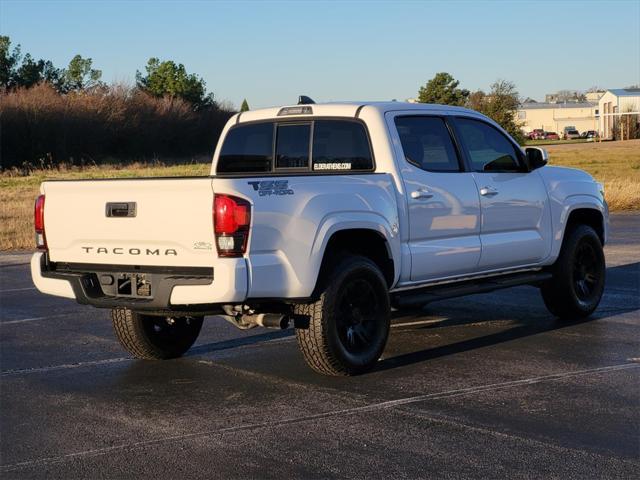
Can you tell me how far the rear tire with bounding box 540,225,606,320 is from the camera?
9711mm

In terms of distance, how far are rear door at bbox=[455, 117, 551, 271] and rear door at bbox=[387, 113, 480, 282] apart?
6.3 inches

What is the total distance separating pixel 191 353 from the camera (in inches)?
344

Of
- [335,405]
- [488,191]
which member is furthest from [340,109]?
[335,405]

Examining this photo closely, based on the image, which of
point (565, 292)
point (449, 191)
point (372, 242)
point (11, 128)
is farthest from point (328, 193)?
point (11, 128)

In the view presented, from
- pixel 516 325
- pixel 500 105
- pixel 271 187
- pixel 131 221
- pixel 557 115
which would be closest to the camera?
pixel 271 187

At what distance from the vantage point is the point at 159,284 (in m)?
6.91

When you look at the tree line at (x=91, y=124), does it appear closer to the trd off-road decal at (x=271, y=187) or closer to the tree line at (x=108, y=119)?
the tree line at (x=108, y=119)

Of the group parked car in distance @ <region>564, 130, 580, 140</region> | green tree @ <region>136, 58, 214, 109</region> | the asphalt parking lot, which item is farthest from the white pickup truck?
parked car in distance @ <region>564, 130, 580, 140</region>

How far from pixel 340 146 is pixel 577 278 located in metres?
3.05

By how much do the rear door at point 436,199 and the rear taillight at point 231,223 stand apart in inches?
69.9

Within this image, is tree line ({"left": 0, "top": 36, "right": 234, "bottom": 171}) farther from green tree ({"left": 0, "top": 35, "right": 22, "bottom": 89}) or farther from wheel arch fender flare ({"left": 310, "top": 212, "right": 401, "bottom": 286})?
wheel arch fender flare ({"left": 310, "top": 212, "right": 401, "bottom": 286})

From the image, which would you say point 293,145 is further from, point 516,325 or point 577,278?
point 577,278

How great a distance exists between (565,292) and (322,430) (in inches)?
171

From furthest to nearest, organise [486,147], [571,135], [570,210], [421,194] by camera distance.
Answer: [571,135] → [570,210] → [486,147] → [421,194]
